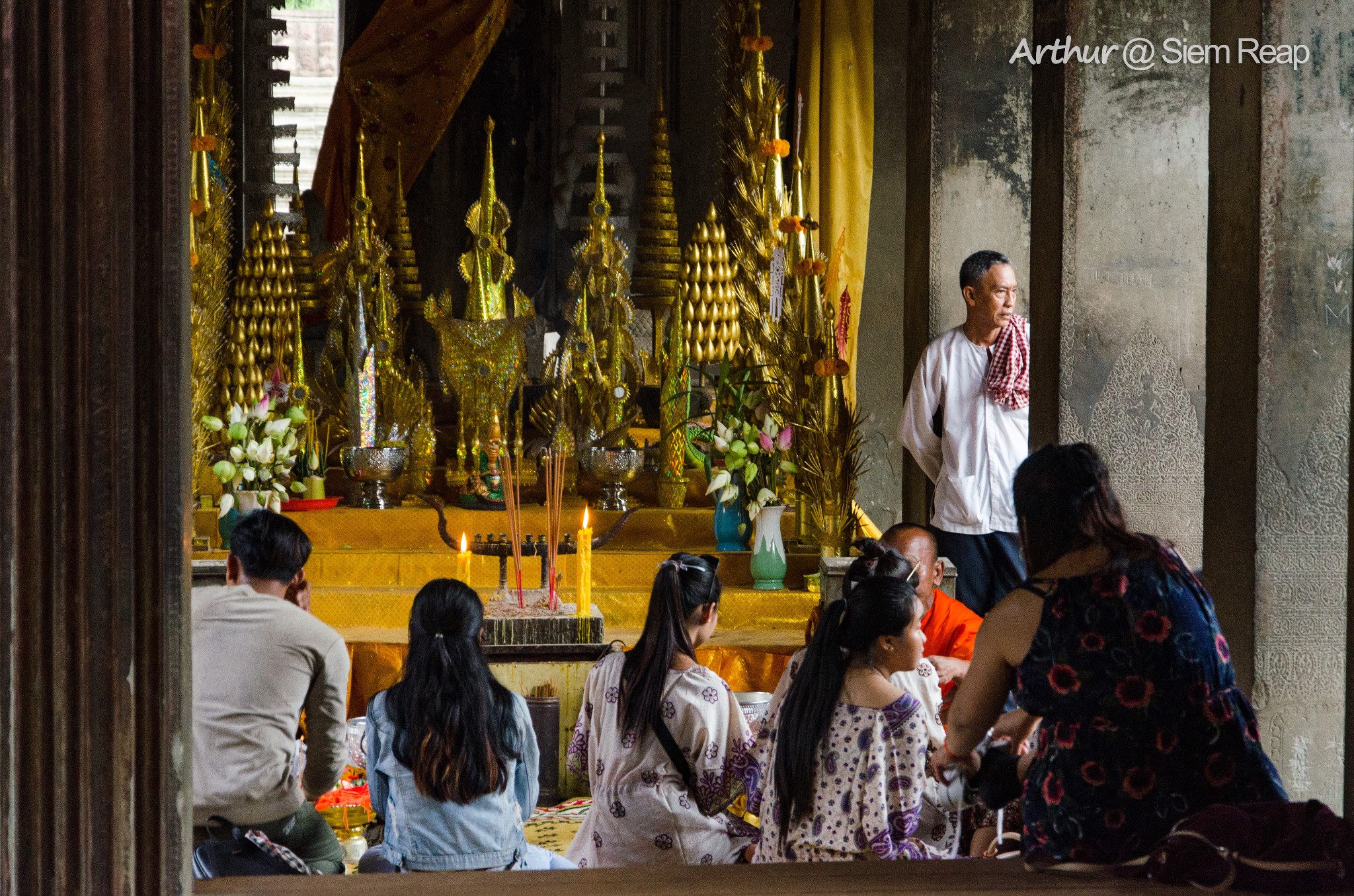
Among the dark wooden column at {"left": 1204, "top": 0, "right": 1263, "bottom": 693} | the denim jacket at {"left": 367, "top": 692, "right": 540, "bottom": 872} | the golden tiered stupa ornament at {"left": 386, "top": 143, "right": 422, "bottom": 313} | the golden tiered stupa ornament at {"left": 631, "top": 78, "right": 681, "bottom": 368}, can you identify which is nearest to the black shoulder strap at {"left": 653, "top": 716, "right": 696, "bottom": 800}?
the denim jacket at {"left": 367, "top": 692, "right": 540, "bottom": 872}

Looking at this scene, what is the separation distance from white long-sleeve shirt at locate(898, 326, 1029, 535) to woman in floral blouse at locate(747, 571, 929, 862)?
2587mm

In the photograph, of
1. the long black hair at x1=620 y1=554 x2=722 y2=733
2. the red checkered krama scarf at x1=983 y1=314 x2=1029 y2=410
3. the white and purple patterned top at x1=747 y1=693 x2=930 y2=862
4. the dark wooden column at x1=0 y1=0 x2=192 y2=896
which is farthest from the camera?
the red checkered krama scarf at x1=983 y1=314 x2=1029 y2=410

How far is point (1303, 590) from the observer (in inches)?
137

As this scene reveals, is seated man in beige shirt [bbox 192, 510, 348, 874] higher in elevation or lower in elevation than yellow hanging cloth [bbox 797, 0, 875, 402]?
lower

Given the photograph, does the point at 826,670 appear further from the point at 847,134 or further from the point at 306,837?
the point at 847,134

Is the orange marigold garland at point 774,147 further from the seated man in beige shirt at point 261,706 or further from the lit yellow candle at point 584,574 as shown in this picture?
the seated man in beige shirt at point 261,706

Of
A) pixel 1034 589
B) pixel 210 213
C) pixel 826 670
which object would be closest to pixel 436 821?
pixel 826 670

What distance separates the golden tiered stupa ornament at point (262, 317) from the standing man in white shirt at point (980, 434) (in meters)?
3.12

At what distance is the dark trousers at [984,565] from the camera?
546 centimetres

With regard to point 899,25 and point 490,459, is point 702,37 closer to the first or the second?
point 899,25

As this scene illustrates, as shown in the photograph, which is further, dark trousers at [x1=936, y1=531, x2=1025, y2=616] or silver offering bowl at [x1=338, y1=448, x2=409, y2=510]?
silver offering bowl at [x1=338, y1=448, x2=409, y2=510]

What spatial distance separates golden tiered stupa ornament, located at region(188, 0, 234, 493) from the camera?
21.6 ft

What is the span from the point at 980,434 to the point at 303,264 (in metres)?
3.72

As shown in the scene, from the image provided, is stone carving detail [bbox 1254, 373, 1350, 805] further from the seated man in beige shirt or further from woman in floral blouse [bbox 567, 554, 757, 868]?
the seated man in beige shirt
